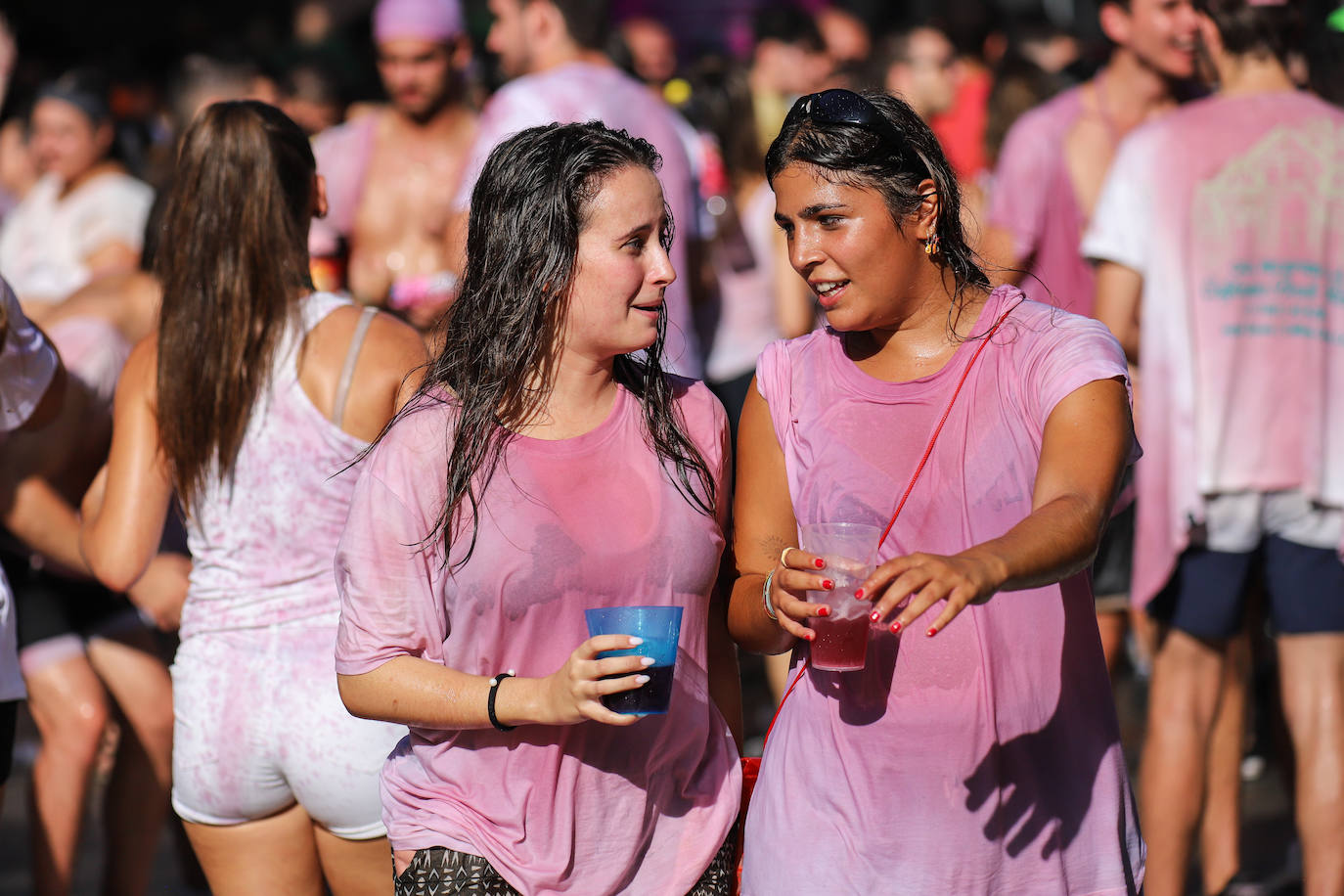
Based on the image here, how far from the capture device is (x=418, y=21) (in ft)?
19.4

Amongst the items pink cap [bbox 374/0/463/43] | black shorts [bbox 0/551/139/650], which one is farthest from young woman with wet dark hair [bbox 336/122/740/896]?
pink cap [bbox 374/0/463/43]

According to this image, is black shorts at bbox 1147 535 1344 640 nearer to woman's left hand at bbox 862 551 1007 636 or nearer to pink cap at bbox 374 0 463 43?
woman's left hand at bbox 862 551 1007 636

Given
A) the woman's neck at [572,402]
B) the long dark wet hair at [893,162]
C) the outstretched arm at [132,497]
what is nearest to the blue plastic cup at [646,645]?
the woman's neck at [572,402]

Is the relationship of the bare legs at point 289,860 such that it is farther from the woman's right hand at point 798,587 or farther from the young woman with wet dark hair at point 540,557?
the woman's right hand at point 798,587

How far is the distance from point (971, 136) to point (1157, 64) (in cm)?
344

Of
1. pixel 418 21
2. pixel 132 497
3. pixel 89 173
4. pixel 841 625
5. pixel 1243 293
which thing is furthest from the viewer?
pixel 89 173

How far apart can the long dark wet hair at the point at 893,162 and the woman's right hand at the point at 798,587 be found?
0.60 meters

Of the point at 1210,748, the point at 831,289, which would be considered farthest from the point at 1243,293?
the point at 831,289

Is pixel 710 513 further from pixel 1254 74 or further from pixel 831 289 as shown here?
pixel 1254 74

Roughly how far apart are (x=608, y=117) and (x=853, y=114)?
2850 millimetres

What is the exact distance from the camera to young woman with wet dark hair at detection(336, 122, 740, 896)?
8.11 feet

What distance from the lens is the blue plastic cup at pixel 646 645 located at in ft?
7.35

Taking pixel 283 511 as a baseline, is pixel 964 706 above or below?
below

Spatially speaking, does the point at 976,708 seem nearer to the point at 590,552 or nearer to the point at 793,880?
the point at 793,880
